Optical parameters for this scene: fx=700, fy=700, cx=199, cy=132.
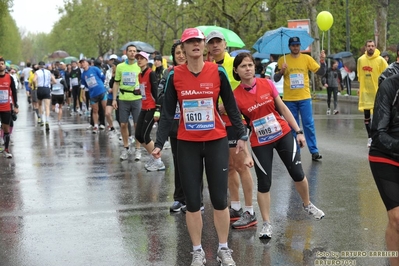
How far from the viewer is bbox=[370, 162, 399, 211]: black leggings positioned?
476 centimetres

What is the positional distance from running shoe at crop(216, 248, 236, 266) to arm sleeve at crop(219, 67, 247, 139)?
986mm

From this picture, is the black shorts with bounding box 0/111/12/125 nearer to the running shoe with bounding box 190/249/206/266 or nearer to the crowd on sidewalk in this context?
the crowd on sidewalk

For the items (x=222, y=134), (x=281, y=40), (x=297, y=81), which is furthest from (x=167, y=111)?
(x=281, y=40)

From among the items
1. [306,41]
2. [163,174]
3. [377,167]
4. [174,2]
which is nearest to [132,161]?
[163,174]

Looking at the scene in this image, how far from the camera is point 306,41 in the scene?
1245cm

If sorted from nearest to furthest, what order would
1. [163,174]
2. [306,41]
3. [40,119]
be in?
[163,174] → [306,41] → [40,119]

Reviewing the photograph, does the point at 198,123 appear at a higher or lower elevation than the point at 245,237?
higher

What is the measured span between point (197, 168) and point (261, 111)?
1.23 meters

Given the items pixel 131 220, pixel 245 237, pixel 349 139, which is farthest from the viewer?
pixel 349 139

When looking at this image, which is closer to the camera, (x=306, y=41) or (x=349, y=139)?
(x=306, y=41)

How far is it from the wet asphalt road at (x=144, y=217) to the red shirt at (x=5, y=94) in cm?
118

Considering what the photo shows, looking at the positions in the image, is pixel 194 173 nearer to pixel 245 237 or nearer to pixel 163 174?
pixel 245 237

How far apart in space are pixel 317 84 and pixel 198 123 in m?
32.3

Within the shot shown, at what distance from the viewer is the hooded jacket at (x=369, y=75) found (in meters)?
12.8
